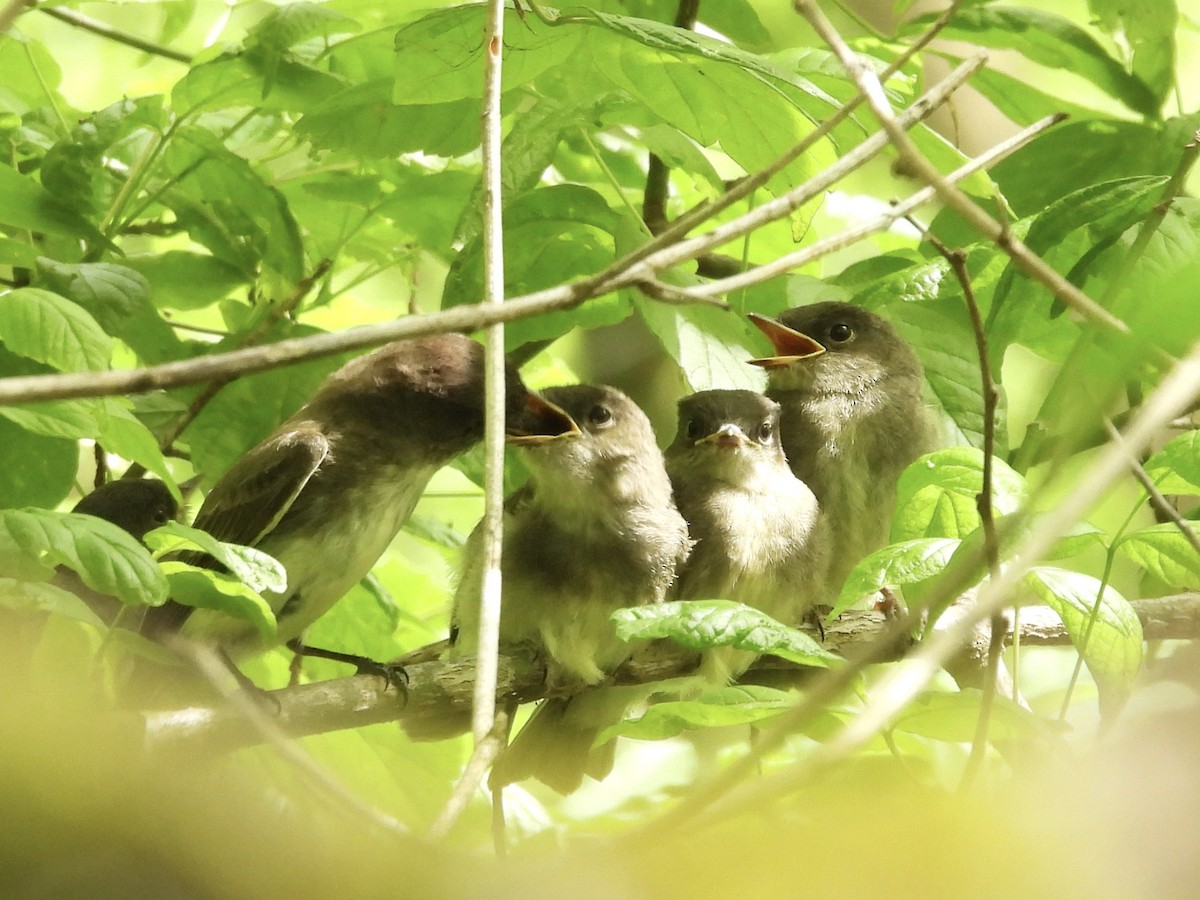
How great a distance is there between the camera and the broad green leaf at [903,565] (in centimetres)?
172

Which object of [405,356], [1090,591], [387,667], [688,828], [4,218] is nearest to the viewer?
[688,828]

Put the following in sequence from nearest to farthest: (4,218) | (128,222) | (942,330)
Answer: (4,218) < (128,222) < (942,330)

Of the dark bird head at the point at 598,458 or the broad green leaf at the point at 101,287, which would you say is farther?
the dark bird head at the point at 598,458

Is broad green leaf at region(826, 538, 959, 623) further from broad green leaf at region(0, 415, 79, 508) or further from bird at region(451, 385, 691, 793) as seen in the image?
broad green leaf at region(0, 415, 79, 508)

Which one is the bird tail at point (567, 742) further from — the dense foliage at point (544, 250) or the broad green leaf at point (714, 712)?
the broad green leaf at point (714, 712)

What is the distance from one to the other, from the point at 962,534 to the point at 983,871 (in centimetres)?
129

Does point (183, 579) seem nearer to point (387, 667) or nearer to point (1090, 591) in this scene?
point (387, 667)

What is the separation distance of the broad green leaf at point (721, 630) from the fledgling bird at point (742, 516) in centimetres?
81

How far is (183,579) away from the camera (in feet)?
5.77

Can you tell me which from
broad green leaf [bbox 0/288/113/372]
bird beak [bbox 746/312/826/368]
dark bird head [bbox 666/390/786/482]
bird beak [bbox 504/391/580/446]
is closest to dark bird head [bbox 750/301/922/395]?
bird beak [bbox 746/312/826/368]

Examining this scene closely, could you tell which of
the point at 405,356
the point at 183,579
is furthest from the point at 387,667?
the point at 405,356

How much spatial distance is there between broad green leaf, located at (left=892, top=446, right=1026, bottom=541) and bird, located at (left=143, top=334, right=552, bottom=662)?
93cm

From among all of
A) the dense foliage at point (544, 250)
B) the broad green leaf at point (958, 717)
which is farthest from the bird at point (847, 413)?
the broad green leaf at point (958, 717)

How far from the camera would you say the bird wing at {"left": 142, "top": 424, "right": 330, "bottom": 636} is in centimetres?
273
